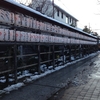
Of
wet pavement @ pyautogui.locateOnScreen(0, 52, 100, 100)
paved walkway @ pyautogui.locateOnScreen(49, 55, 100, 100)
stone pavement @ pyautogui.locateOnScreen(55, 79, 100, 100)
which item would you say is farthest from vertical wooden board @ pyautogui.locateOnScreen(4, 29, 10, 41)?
stone pavement @ pyautogui.locateOnScreen(55, 79, 100, 100)

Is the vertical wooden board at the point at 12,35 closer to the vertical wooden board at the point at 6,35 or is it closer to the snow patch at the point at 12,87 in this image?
the vertical wooden board at the point at 6,35

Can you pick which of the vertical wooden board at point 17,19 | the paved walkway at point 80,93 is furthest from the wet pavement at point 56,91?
the vertical wooden board at point 17,19

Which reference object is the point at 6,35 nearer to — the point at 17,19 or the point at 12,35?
the point at 12,35

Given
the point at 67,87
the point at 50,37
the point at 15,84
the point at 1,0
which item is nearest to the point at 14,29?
the point at 1,0

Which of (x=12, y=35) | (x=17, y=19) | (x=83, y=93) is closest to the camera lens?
(x=83, y=93)

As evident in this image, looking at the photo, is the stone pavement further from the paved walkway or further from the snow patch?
the snow patch

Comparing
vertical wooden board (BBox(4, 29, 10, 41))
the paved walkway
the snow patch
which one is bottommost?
the paved walkway

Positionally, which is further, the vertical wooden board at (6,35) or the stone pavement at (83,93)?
the vertical wooden board at (6,35)

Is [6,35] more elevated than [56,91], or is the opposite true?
[6,35]

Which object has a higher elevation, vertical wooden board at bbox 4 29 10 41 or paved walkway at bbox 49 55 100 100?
vertical wooden board at bbox 4 29 10 41

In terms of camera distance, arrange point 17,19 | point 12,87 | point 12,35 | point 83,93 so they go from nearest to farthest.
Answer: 1. point 83,93
2. point 12,87
3. point 12,35
4. point 17,19

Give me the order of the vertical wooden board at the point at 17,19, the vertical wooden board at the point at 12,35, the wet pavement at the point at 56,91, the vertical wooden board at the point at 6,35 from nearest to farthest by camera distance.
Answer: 1. the wet pavement at the point at 56,91
2. the vertical wooden board at the point at 6,35
3. the vertical wooden board at the point at 12,35
4. the vertical wooden board at the point at 17,19

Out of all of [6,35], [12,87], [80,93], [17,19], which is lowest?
[80,93]

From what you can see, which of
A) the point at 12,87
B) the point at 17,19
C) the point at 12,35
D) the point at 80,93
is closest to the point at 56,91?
the point at 80,93
